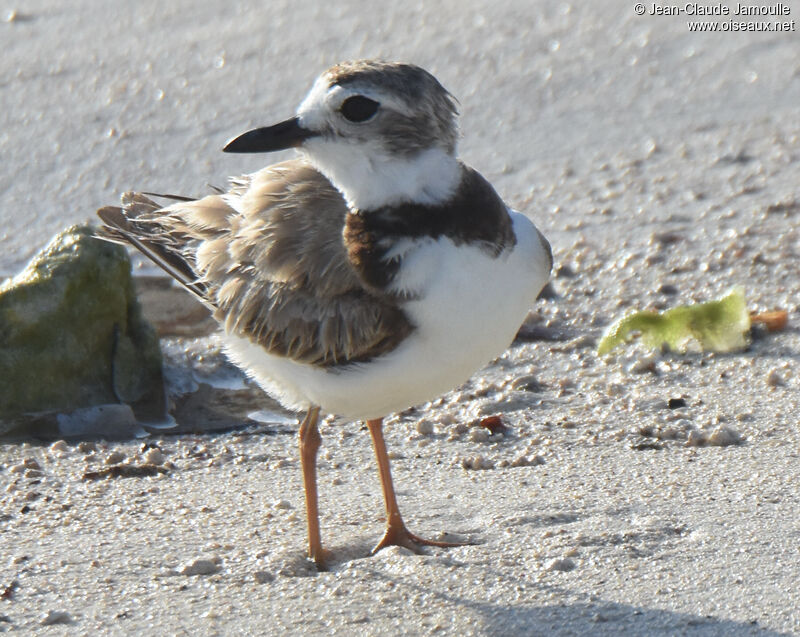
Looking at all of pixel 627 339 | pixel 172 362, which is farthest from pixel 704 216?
pixel 172 362

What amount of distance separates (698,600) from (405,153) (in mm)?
1548

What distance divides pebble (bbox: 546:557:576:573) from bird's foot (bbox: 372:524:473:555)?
435mm

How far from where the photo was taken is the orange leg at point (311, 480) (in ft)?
13.3

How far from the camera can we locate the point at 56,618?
358cm

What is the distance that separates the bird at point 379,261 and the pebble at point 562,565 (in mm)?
555

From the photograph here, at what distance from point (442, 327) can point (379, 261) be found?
0.92 feet

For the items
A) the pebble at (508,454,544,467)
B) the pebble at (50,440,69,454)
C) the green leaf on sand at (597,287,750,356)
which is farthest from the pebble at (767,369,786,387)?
the pebble at (50,440,69,454)

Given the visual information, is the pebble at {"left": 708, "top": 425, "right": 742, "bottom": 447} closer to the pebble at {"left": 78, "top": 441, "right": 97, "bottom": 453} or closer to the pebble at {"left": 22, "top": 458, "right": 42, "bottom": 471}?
the pebble at {"left": 78, "top": 441, "right": 97, "bottom": 453}

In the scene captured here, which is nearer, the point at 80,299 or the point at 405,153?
the point at 405,153

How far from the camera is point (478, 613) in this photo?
3.53 metres

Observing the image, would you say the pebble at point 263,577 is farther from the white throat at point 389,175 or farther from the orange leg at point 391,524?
the white throat at point 389,175

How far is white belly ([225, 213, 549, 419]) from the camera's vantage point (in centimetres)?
366

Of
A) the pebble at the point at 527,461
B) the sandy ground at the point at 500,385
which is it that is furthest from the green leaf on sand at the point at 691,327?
the pebble at the point at 527,461

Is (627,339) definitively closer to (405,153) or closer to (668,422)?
(668,422)
